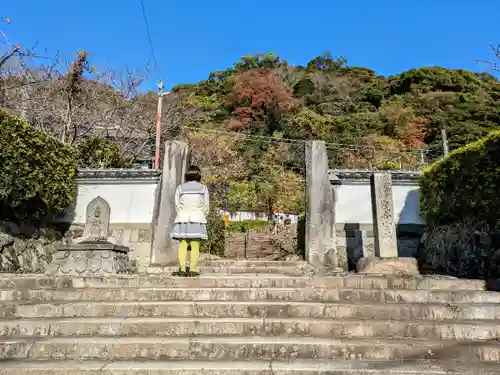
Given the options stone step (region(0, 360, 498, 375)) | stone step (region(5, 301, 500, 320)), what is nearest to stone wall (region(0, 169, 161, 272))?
stone step (region(5, 301, 500, 320))

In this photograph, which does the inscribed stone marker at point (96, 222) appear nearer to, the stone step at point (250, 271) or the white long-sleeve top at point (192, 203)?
the stone step at point (250, 271)

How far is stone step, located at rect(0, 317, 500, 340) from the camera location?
347 centimetres

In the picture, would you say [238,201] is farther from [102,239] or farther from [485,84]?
[485,84]

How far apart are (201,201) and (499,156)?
461 centimetres

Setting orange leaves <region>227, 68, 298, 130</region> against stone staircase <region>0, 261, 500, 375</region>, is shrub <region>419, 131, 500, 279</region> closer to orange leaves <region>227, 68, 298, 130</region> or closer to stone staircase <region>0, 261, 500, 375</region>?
stone staircase <region>0, 261, 500, 375</region>

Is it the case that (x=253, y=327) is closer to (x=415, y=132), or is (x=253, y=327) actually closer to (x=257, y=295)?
(x=257, y=295)

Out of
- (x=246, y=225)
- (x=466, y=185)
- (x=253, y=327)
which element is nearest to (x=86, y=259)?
(x=253, y=327)

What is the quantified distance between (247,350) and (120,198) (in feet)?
21.5

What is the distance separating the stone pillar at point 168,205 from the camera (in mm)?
7168

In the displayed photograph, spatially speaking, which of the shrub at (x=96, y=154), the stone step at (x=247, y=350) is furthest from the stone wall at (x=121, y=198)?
the stone step at (x=247, y=350)

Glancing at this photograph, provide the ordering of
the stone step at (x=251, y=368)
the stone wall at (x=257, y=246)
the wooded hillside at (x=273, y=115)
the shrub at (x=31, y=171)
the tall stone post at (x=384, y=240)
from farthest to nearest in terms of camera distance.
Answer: the wooded hillside at (x=273, y=115) → the stone wall at (x=257, y=246) → the shrub at (x=31, y=171) → the tall stone post at (x=384, y=240) → the stone step at (x=251, y=368)

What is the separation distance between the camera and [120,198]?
890cm

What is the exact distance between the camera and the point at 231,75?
37.8 meters

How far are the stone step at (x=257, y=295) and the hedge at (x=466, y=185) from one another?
2494 millimetres
